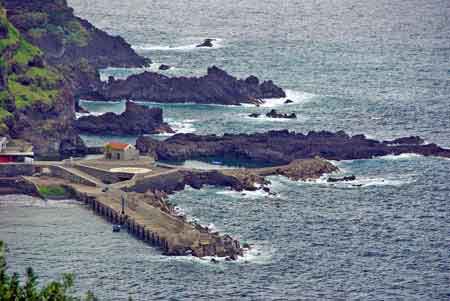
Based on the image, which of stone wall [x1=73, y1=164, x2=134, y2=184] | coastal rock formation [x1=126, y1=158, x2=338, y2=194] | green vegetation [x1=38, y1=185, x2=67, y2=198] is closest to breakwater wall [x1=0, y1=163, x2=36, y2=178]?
green vegetation [x1=38, y1=185, x2=67, y2=198]

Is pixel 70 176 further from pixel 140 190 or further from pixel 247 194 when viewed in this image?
pixel 247 194

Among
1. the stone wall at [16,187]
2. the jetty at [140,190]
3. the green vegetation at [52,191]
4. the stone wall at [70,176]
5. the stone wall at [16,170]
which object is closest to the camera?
the jetty at [140,190]

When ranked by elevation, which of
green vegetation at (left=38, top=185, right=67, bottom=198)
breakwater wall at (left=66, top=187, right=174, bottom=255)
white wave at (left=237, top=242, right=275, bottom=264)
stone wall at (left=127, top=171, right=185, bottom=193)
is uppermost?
stone wall at (left=127, top=171, right=185, bottom=193)

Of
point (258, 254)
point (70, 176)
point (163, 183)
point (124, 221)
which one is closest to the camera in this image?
point (258, 254)

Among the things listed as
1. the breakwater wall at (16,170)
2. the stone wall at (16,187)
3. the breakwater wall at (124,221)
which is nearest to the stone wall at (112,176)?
the breakwater wall at (124,221)

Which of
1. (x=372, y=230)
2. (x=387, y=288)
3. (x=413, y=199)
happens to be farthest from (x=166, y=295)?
(x=413, y=199)

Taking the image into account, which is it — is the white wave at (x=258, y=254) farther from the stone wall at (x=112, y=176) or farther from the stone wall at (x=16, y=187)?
the stone wall at (x=16, y=187)

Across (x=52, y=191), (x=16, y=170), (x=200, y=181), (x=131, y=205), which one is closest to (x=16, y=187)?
(x=52, y=191)

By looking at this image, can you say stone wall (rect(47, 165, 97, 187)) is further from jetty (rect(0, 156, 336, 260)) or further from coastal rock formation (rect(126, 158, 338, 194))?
coastal rock formation (rect(126, 158, 338, 194))

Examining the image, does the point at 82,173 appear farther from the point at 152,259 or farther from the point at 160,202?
the point at 152,259
